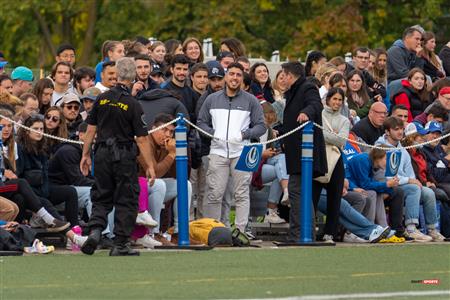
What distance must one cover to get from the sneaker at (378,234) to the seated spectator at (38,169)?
3928mm

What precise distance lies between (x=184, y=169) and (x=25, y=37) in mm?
34620

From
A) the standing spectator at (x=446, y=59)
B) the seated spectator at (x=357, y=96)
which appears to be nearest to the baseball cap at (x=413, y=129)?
the seated spectator at (x=357, y=96)

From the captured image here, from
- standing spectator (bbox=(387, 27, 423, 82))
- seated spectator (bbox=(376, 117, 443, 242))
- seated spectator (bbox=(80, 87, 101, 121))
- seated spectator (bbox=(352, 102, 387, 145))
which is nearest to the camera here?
seated spectator (bbox=(80, 87, 101, 121))

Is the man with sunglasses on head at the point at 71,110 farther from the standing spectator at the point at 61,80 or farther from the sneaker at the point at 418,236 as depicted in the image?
the sneaker at the point at 418,236

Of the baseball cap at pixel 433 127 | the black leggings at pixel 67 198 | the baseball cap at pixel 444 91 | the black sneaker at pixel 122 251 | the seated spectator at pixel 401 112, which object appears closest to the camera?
the black sneaker at pixel 122 251

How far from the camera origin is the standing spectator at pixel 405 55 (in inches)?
1058

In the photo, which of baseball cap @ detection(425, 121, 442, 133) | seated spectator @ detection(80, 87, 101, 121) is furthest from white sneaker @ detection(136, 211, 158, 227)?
baseball cap @ detection(425, 121, 442, 133)

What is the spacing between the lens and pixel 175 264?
17.8 metres

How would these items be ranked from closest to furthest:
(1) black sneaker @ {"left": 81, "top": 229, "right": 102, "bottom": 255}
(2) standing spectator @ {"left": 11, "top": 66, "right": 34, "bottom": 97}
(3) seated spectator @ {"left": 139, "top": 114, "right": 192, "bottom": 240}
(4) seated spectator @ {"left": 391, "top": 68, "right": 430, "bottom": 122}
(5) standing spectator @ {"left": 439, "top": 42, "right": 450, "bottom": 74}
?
(1) black sneaker @ {"left": 81, "top": 229, "right": 102, "bottom": 255}, (3) seated spectator @ {"left": 139, "top": 114, "right": 192, "bottom": 240}, (2) standing spectator @ {"left": 11, "top": 66, "right": 34, "bottom": 97}, (4) seated spectator @ {"left": 391, "top": 68, "right": 430, "bottom": 122}, (5) standing spectator @ {"left": 439, "top": 42, "right": 450, "bottom": 74}

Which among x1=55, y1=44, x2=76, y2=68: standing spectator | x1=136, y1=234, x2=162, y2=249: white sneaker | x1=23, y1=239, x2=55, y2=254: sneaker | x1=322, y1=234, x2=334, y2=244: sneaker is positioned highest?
x1=55, y1=44, x2=76, y2=68: standing spectator

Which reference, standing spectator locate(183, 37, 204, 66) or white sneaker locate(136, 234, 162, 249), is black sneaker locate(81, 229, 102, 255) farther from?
standing spectator locate(183, 37, 204, 66)

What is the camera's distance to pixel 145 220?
64.8ft

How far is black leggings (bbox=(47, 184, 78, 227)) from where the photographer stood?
20219 millimetres

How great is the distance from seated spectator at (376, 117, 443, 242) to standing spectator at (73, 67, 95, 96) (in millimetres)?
3851
